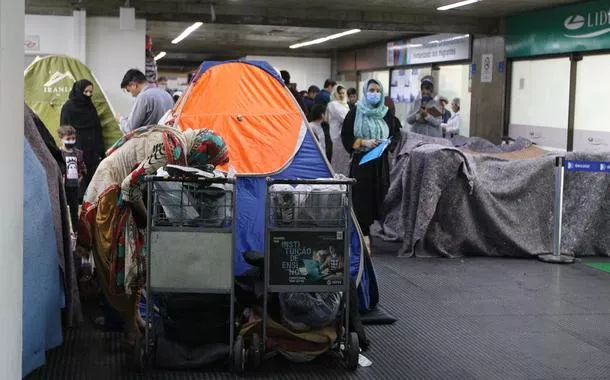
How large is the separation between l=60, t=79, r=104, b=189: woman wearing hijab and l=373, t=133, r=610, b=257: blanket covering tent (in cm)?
315

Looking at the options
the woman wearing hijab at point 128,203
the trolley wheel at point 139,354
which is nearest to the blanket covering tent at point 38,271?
the woman wearing hijab at point 128,203

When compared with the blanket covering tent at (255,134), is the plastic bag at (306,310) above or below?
below

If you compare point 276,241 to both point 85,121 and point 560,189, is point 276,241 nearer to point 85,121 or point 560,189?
point 560,189

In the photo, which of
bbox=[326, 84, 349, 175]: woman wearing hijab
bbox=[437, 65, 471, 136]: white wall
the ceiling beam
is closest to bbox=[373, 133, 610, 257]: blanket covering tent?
bbox=[326, 84, 349, 175]: woman wearing hijab

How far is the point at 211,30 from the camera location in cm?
2056

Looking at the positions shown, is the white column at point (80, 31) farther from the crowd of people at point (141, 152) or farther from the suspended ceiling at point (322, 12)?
the crowd of people at point (141, 152)

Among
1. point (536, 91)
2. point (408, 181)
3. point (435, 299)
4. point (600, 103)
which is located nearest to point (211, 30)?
point (536, 91)

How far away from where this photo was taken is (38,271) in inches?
163

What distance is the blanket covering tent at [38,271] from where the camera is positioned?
158 inches

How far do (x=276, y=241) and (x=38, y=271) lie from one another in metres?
1.17

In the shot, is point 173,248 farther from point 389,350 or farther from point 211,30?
point 211,30

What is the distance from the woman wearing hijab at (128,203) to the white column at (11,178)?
4.85 ft

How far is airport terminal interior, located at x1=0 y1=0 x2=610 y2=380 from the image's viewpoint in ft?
13.5

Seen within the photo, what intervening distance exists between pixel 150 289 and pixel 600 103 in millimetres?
10562
